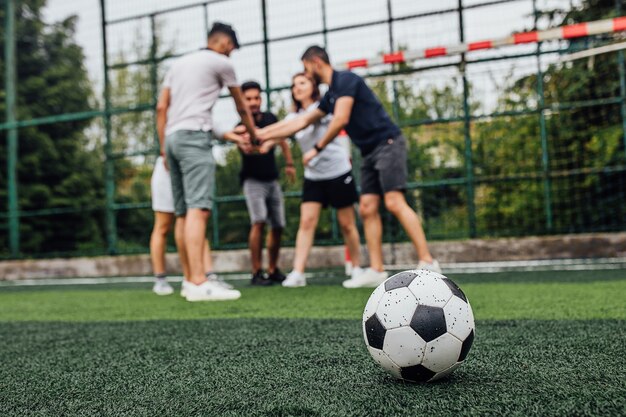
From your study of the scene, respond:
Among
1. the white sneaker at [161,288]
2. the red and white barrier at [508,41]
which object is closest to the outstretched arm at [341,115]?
the white sneaker at [161,288]

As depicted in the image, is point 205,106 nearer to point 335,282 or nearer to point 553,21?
point 335,282

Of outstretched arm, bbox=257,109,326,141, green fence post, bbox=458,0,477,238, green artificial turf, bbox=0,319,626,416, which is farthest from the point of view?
green fence post, bbox=458,0,477,238

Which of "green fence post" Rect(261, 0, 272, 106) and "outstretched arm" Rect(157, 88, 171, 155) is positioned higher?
"green fence post" Rect(261, 0, 272, 106)

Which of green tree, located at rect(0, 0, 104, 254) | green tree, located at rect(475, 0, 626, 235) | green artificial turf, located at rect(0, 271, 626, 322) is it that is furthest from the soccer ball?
green tree, located at rect(0, 0, 104, 254)

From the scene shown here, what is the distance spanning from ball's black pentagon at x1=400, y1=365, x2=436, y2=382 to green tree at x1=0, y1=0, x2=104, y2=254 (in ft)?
32.3

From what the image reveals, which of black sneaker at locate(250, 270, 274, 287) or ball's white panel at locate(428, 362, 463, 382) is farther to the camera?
black sneaker at locate(250, 270, 274, 287)

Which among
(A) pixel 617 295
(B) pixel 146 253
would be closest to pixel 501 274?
(A) pixel 617 295

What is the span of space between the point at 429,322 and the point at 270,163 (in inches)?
166

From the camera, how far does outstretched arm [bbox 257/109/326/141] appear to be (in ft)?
17.0

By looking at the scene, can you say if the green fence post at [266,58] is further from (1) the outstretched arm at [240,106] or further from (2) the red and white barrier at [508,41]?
(1) the outstretched arm at [240,106]

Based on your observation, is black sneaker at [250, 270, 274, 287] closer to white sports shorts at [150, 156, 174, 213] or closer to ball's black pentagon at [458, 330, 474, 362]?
white sports shorts at [150, 156, 174, 213]

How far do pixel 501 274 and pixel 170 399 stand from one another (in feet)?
15.1

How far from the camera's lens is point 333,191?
18.1ft

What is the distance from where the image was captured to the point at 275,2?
7797mm
